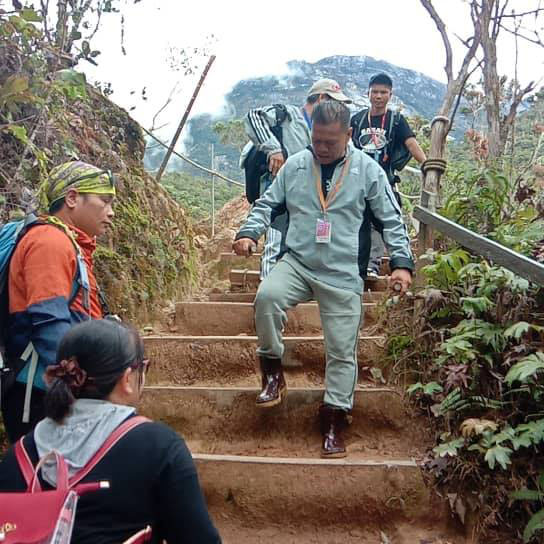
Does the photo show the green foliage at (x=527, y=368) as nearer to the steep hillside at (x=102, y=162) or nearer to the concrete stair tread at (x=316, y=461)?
the concrete stair tread at (x=316, y=461)

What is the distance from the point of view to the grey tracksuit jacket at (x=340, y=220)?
9.80 feet

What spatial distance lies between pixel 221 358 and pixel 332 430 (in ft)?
3.48

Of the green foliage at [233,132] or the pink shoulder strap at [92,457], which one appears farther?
the green foliage at [233,132]

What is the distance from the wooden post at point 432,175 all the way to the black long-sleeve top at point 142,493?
2.83 metres

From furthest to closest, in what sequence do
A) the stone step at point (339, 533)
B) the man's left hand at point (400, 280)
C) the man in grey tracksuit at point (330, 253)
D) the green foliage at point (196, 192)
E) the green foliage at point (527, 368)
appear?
the green foliage at point (196, 192) → the man in grey tracksuit at point (330, 253) → the man's left hand at point (400, 280) → the stone step at point (339, 533) → the green foliage at point (527, 368)

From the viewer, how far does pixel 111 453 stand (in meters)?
1.28

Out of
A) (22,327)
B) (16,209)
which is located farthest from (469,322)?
(16,209)

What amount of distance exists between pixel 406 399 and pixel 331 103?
1.55m

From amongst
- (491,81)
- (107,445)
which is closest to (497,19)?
(491,81)

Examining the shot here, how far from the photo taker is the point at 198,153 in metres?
30.7

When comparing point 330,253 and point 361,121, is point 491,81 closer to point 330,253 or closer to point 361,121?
point 361,121

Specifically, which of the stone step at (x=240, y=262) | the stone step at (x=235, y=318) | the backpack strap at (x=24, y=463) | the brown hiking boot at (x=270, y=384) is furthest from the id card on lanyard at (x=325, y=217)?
the stone step at (x=240, y=262)

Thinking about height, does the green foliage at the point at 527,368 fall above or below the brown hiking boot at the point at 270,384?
above

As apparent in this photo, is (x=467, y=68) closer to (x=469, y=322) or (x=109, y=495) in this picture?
(x=469, y=322)
